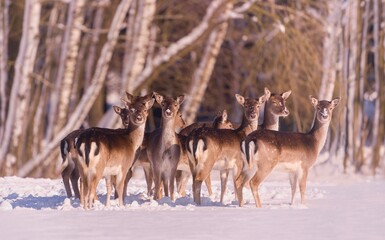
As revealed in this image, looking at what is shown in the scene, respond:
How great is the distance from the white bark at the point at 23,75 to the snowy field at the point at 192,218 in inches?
330

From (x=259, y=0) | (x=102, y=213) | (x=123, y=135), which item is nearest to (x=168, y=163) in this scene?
(x=123, y=135)

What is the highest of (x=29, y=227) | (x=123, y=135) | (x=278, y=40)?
(x=278, y=40)

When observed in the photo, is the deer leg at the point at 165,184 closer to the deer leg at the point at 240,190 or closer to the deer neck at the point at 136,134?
the deer neck at the point at 136,134

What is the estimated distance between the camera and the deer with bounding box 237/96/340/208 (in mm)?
14711

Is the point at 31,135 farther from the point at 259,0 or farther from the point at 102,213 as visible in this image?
the point at 102,213

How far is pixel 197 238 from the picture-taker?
11.8 metres

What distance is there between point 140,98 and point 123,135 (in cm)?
61

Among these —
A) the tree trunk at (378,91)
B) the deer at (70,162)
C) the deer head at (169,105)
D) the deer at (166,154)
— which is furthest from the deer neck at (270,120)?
the tree trunk at (378,91)

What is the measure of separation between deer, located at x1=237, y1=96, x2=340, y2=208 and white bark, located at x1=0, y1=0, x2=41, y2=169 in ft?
35.4

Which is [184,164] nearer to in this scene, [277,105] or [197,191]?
[197,191]

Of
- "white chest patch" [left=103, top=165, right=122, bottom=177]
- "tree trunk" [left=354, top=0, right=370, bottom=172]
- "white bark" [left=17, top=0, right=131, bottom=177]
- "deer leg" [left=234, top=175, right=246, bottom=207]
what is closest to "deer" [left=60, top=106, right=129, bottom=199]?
"white chest patch" [left=103, top=165, right=122, bottom=177]

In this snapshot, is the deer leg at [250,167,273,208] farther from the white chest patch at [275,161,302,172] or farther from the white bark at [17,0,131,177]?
the white bark at [17,0,131,177]

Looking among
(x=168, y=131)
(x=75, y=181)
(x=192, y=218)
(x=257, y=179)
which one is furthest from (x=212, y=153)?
(x=192, y=218)

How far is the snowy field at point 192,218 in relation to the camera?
12.1 metres
